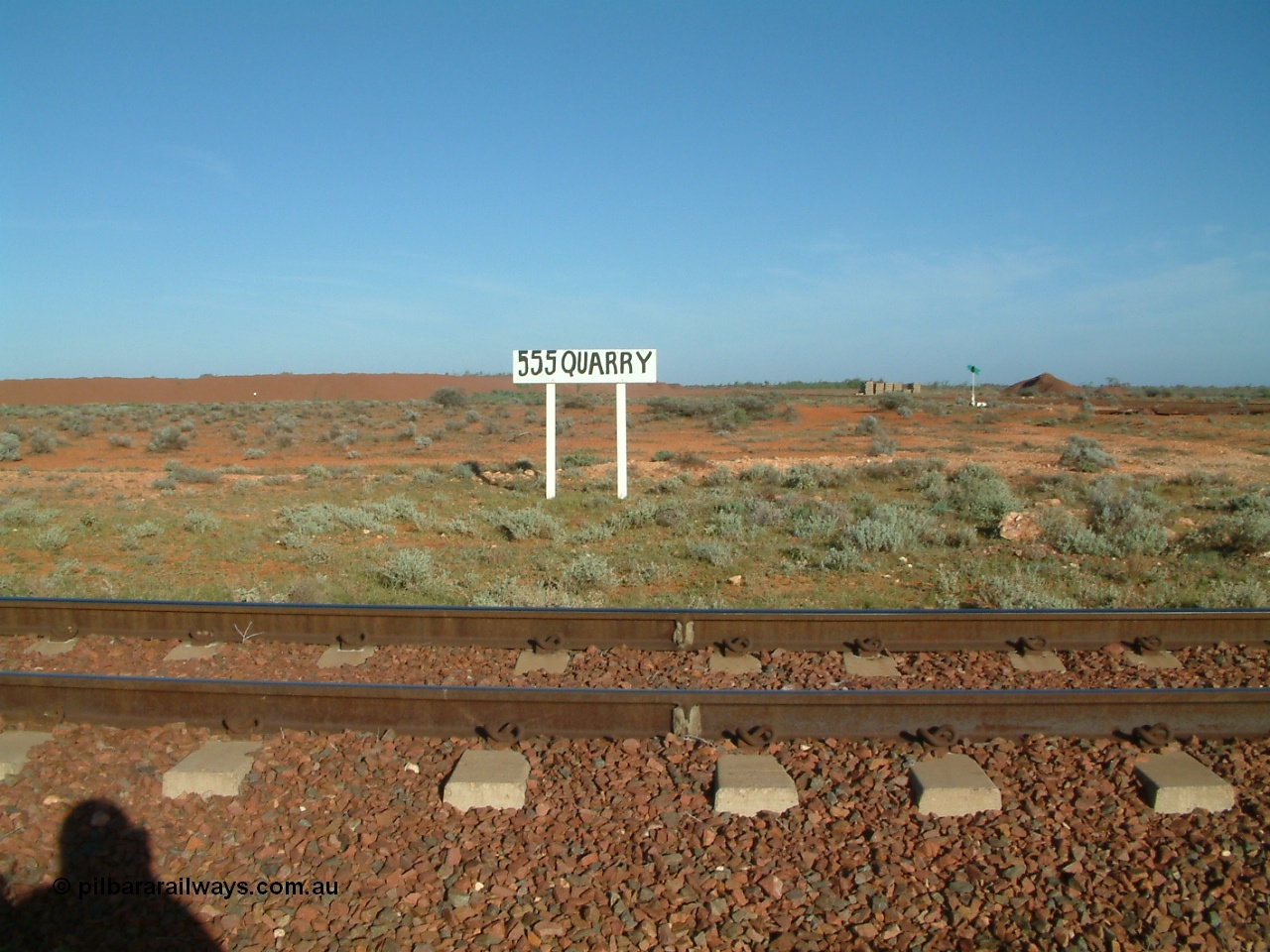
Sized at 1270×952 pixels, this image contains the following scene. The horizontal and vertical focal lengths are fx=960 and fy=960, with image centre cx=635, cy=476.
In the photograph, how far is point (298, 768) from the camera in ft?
17.2

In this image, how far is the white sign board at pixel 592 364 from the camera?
56.5ft

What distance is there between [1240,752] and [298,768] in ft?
17.2

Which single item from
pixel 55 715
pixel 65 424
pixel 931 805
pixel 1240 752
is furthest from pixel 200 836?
pixel 65 424

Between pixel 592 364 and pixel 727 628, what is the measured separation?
1037cm

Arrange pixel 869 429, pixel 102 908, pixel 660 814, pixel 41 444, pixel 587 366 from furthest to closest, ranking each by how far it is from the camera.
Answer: pixel 869 429 → pixel 41 444 → pixel 587 366 → pixel 660 814 → pixel 102 908

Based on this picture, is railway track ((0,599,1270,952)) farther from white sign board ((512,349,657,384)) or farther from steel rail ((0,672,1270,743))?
white sign board ((512,349,657,384))

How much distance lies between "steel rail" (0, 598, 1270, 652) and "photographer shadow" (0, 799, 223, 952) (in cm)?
312

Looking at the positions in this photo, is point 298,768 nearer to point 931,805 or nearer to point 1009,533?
point 931,805

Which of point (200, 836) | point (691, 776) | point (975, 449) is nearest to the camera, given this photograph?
point (200, 836)

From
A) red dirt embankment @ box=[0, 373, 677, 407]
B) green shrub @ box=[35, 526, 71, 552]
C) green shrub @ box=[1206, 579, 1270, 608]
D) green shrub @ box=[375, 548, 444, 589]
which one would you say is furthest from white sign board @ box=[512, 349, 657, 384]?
red dirt embankment @ box=[0, 373, 677, 407]

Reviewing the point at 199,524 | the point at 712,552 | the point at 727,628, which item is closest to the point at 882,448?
the point at 712,552

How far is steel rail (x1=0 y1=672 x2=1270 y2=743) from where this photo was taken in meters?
5.57

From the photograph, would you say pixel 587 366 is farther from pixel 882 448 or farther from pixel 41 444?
pixel 41 444

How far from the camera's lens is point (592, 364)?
17312mm
